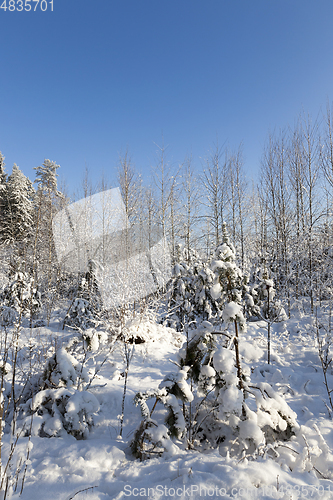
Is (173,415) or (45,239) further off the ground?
(45,239)

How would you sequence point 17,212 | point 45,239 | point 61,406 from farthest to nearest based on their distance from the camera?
point 17,212 → point 45,239 → point 61,406

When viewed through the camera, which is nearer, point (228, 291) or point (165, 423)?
point (165, 423)

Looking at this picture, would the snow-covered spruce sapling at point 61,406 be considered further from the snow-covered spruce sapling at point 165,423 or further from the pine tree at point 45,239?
the pine tree at point 45,239

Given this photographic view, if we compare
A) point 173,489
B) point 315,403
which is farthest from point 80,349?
point 315,403

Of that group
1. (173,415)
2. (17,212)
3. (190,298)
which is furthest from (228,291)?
(17,212)

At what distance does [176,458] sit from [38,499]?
0.97 meters

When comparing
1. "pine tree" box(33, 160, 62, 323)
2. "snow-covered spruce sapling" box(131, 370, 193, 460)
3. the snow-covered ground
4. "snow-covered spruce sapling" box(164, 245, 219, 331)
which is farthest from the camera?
"pine tree" box(33, 160, 62, 323)

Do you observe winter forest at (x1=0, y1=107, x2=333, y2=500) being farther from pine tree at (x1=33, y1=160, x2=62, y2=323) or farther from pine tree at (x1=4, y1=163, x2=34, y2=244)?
pine tree at (x1=4, y1=163, x2=34, y2=244)

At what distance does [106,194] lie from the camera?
56.9ft

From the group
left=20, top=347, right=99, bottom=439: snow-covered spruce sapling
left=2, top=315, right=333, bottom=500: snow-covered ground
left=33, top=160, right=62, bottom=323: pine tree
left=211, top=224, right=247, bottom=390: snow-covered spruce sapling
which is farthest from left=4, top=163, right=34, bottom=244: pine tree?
left=211, top=224, right=247, bottom=390: snow-covered spruce sapling

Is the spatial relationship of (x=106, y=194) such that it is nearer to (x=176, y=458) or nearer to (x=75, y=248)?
(x=75, y=248)

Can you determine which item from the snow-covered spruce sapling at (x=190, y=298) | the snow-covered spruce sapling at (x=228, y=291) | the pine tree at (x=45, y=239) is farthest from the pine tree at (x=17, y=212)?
the snow-covered spruce sapling at (x=228, y=291)

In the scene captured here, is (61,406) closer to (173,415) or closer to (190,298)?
(173,415)

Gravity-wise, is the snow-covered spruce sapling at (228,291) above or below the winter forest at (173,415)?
above
